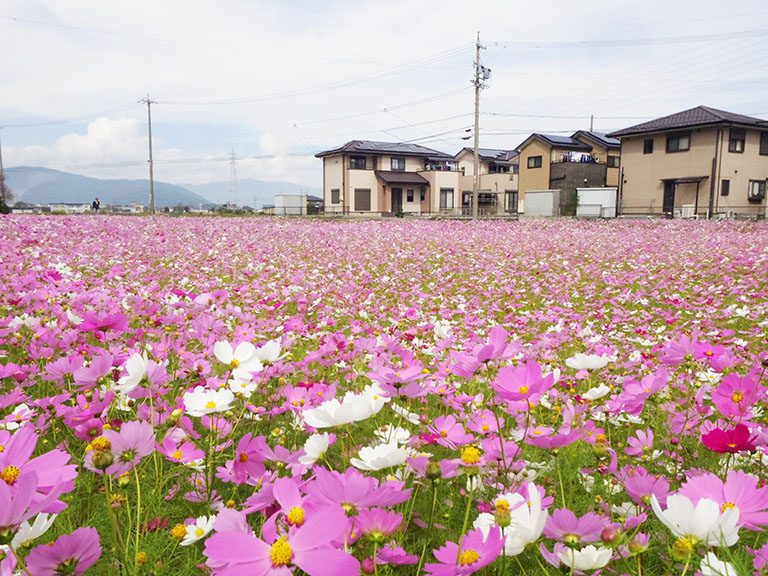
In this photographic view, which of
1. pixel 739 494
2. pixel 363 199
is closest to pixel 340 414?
pixel 739 494

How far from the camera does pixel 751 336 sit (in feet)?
12.6

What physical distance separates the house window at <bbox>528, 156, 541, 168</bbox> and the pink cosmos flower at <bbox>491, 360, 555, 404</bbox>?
36946mm

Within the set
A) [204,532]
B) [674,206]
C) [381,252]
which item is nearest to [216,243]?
[381,252]

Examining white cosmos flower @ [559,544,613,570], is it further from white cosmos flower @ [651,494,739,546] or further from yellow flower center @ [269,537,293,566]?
yellow flower center @ [269,537,293,566]

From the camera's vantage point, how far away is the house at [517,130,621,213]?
3369 cm

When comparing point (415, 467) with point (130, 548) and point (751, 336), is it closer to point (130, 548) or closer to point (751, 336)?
point (130, 548)

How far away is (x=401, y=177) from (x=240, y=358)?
36801 millimetres

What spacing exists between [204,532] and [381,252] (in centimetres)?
866

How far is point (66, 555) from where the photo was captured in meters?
0.66

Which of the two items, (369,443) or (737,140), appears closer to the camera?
(369,443)

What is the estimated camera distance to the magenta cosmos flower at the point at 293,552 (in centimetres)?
53

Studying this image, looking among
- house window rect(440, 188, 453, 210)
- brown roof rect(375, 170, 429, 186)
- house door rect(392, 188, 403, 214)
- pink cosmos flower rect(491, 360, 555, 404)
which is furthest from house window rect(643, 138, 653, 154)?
pink cosmos flower rect(491, 360, 555, 404)

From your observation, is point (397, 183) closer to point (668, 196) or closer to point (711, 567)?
point (668, 196)

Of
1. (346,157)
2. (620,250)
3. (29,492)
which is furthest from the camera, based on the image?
(346,157)
